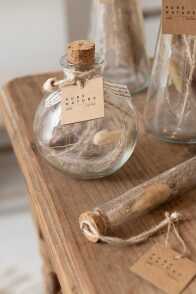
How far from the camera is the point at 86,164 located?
667 millimetres

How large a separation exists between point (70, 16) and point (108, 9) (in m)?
0.67

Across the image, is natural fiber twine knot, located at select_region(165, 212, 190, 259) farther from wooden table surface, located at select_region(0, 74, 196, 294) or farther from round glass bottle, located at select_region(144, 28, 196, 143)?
round glass bottle, located at select_region(144, 28, 196, 143)

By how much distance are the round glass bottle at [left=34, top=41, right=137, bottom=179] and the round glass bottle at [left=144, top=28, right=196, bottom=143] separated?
90 mm

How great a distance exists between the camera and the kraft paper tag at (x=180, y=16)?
68cm

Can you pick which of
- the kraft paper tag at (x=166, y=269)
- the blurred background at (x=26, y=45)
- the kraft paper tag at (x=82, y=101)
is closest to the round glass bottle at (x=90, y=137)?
the kraft paper tag at (x=82, y=101)

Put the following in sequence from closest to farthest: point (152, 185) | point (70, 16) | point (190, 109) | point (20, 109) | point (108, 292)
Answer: point (108, 292) < point (152, 185) < point (190, 109) < point (20, 109) < point (70, 16)

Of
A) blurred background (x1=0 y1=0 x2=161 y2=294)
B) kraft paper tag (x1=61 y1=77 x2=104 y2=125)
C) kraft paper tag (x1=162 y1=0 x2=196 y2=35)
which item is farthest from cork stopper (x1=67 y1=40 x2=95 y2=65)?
blurred background (x1=0 y1=0 x2=161 y2=294)

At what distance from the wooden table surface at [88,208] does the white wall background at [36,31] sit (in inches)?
24.5

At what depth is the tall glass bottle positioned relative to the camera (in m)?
0.81

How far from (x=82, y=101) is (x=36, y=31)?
0.85 meters

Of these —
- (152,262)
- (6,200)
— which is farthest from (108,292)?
(6,200)

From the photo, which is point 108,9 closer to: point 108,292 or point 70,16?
point 108,292

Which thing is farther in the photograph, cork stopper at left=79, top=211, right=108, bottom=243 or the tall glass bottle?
the tall glass bottle

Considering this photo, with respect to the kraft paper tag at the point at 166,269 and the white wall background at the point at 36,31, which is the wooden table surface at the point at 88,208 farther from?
the white wall background at the point at 36,31
